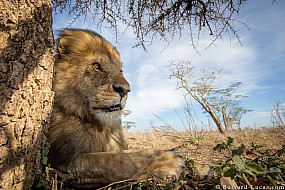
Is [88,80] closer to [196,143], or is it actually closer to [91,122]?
[91,122]

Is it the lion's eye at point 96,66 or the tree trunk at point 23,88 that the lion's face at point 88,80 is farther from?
the tree trunk at point 23,88

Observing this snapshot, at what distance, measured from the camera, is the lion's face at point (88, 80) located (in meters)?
2.32

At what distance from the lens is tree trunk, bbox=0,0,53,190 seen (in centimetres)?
135

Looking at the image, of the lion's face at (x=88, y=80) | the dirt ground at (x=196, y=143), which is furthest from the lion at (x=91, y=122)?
the dirt ground at (x=196, y=143)

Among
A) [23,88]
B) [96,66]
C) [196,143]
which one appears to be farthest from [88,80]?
[196,143]

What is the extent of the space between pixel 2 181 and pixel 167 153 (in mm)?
1202

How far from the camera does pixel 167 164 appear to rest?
6.08ft

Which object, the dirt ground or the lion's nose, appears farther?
the dirt ground

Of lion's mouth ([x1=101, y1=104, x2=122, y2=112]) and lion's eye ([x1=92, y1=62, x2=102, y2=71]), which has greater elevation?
Result: lion's eye ([x1=92, y1=62, x2=102, y2=71])

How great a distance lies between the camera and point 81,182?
1.86 m

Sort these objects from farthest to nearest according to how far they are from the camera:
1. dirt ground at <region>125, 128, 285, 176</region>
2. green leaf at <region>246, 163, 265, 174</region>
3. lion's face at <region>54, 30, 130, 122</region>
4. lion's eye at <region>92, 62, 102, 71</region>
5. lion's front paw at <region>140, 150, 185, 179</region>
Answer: dirt ground at <region>125, 128, 285, 176</region> → lion's eye at <region>92, 62, 102, 71</region> → lion's face at <region>54, 30, 130, 122</region> → lion's front paw at <region>140, 150, 185, 179</region> → green leaf at <region>246, 163, 265, 174</region>

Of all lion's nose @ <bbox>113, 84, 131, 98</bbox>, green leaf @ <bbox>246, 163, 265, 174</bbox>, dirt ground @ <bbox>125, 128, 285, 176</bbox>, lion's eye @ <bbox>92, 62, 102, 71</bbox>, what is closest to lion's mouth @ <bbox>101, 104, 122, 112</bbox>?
lion's nose @ <bbox>113, 84, 131, 98</bbox>

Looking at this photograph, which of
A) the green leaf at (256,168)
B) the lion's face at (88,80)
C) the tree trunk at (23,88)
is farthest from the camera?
the lion's face at (88,80)

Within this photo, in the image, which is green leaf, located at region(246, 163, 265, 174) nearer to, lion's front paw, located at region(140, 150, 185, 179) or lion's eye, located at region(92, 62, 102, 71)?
lion's front paw, located at region(140, 150, 185, 179)
